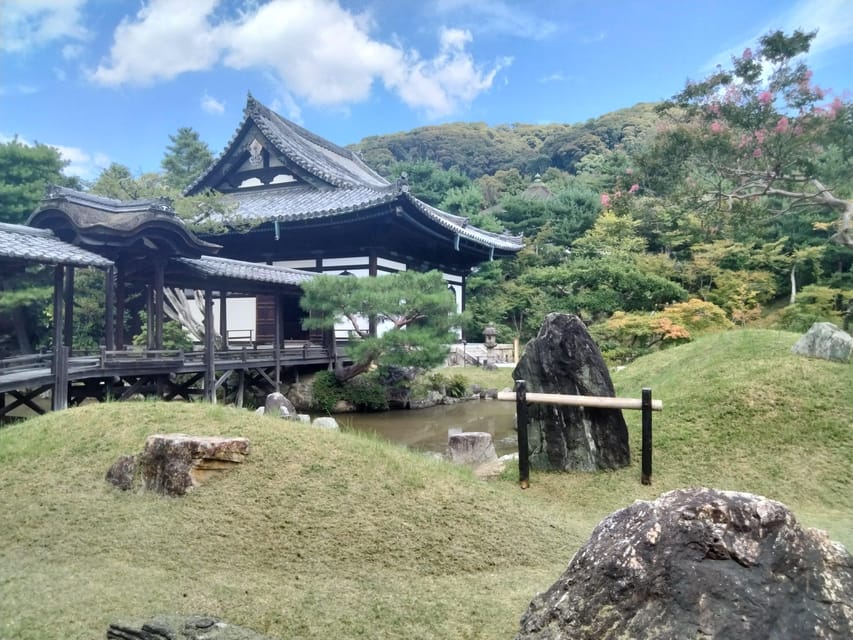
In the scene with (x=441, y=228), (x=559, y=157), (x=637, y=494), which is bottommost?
(x=637, y=494)

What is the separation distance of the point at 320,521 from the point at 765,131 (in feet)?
34.4

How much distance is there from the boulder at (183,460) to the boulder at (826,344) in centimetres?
789

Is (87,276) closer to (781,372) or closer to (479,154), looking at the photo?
(781,372)

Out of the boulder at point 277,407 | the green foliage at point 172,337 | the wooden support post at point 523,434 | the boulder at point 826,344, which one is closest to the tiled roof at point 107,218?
the boulder at point 277,407

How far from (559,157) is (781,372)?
201ft

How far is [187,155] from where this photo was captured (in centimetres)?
3575

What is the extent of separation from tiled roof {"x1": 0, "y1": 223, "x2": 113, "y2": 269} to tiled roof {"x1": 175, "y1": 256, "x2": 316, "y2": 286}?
2.30 m

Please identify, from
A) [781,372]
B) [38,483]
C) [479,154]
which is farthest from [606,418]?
[479,154]

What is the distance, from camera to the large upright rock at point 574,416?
673 cm

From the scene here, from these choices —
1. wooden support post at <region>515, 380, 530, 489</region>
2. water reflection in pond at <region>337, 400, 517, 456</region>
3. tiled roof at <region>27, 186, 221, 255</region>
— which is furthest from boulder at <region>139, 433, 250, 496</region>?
tiled roof at <region>27, 186, 221, 255</region>

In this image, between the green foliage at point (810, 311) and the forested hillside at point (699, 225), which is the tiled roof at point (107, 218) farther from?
the green foliage at point (810, 311)

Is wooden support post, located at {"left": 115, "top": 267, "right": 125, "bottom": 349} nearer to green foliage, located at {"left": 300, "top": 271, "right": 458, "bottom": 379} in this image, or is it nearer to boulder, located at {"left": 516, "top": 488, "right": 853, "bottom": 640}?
green foliage, located at {"left": 300, "top": 271, "right": 458, "bottom": 379}

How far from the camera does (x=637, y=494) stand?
6172 millimetres

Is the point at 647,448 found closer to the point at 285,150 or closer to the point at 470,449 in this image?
the point at 470,449
